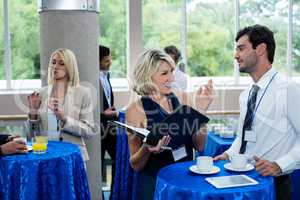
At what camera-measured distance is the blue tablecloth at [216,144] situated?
3.23 m

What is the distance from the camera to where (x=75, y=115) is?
2994 mm

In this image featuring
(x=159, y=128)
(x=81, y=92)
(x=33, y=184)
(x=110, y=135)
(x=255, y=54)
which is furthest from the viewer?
(x=110, y=135)

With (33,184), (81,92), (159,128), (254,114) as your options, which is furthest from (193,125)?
(81,92)

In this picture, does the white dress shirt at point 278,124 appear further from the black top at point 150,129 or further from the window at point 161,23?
the window at point 161,23

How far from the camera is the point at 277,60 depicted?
650cm

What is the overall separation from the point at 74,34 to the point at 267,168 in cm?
210

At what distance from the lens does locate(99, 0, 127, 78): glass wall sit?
594 cm

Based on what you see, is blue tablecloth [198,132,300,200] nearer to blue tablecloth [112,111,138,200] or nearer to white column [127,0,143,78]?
blue tablecloth [112,111,138,200]

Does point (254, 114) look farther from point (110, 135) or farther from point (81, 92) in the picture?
point (110, 135)

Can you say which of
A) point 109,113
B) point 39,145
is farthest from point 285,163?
point 109,113

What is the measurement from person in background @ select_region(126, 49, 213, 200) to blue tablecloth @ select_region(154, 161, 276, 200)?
24 centimetres

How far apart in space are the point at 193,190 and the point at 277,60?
528 centimetres

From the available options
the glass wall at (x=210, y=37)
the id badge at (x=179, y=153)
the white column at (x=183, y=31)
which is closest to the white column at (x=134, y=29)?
the white column at (x=183, y=31)

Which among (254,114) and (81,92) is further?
A: (81,92)
